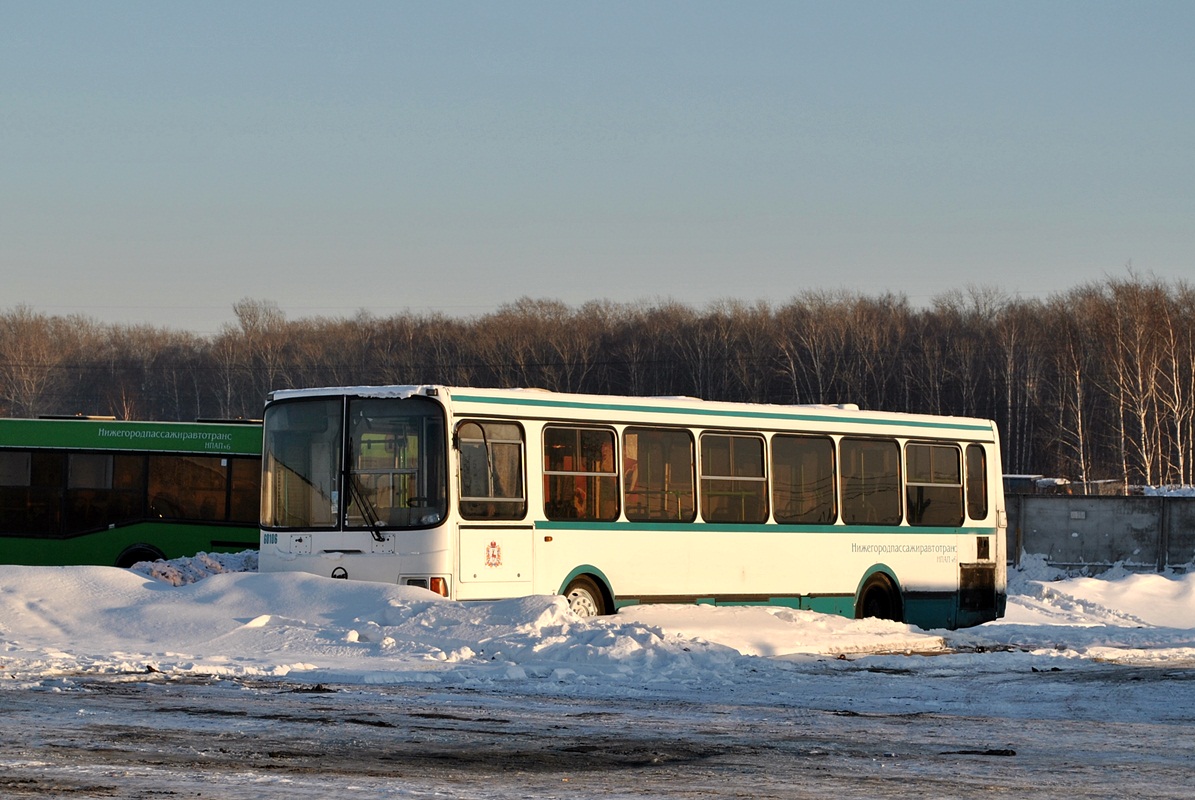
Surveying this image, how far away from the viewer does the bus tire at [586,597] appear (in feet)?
57.3

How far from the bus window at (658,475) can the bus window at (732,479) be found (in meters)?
0.24

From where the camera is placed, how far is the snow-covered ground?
10477 millimetres

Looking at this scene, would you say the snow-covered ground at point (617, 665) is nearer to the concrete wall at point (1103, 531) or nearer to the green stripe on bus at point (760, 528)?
the green stripe on bus at point (760, 528)

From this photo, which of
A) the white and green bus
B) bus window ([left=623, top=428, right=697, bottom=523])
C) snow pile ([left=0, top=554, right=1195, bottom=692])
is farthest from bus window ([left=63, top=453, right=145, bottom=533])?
bus window ([left=623, top=428, right=697, bottom=523])

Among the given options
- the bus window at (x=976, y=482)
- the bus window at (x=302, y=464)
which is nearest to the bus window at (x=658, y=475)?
the bus window at (x=302, y=464)

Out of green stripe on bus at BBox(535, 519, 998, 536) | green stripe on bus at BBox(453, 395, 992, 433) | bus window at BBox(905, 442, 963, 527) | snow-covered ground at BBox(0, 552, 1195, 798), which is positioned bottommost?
snow-covered ground at BBox(0, 552, 1195, 798)

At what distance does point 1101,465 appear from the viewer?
8394 centimetres

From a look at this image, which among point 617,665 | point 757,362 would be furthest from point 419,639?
point 757,362

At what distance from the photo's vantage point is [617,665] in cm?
1433

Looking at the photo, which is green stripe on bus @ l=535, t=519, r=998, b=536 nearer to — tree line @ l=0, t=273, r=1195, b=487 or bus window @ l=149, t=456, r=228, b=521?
bus window @ l=149, t=456, r=228, b=521

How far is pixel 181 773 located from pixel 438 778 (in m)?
1.29

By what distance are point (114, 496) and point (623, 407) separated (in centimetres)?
1021

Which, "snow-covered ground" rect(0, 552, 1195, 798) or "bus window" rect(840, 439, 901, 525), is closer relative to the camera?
"snow-covered ground" rect(0, 552, 1195, 798)

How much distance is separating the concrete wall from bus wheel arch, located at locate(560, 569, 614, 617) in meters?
20.7
